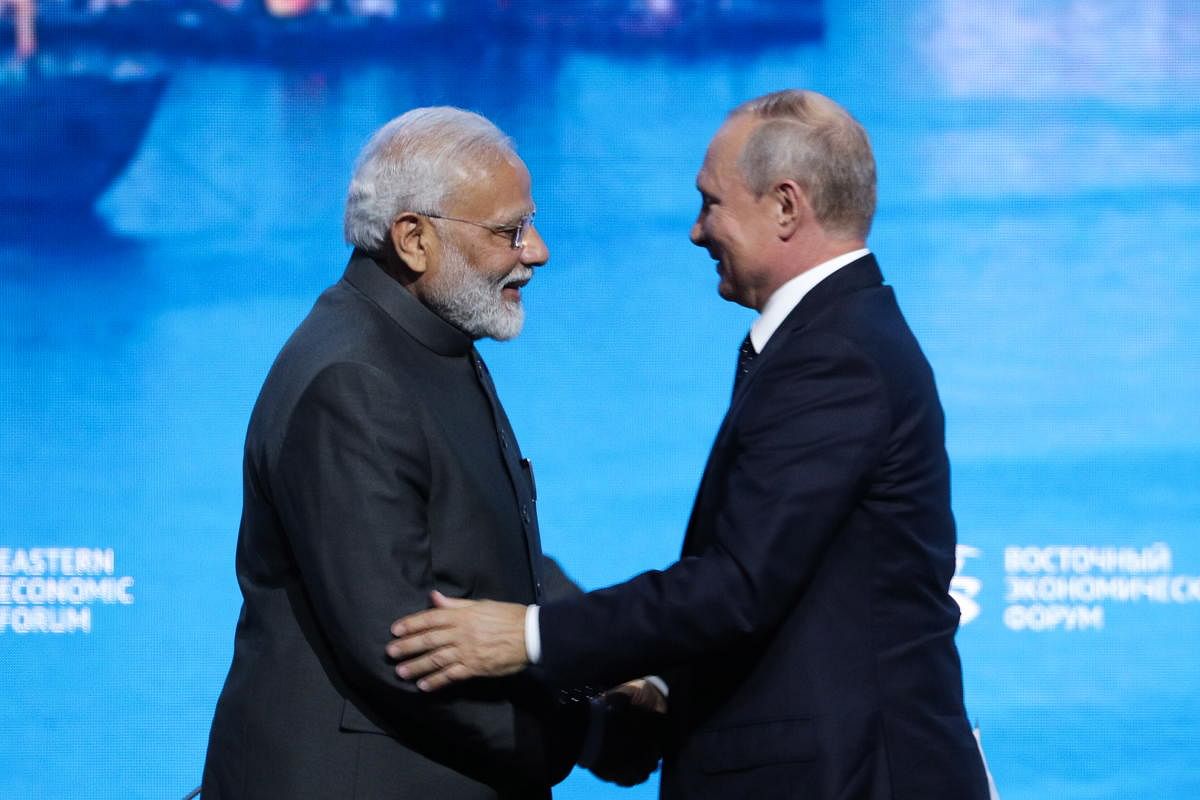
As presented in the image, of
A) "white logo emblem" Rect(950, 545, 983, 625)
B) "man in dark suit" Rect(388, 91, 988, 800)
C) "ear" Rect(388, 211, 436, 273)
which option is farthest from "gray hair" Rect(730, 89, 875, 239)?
"white logo emblem" Rect(950, 545, 983, 625)

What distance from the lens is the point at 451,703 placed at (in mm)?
1933

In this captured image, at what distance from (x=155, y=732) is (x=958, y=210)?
9.19ft

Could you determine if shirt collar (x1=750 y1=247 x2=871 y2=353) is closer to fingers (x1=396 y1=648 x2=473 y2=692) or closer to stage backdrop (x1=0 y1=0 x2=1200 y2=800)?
fingers (x1=396 y1=648 x2=473 y2=692)

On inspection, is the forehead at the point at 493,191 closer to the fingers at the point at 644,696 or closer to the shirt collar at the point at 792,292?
the shirt collar at the point at 792,292

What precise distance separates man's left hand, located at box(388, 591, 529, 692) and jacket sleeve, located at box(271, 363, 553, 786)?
21 mm

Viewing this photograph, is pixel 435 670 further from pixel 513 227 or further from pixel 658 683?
pixel 513 227

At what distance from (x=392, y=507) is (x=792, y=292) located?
2.12 ft

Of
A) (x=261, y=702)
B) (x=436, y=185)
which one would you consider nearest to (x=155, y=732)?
(x=261, y=702)

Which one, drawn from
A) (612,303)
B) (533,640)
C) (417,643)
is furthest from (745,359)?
(612,303)

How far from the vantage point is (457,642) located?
1881 mm

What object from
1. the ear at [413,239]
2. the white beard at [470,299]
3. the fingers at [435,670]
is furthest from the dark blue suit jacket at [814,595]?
the ear at [413,239]

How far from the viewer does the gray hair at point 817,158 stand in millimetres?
1975

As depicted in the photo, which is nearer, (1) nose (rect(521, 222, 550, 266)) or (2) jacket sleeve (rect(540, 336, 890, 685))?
(2) jacket sleeve (rect(540, 336, 890, 685))

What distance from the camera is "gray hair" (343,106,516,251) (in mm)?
2049
